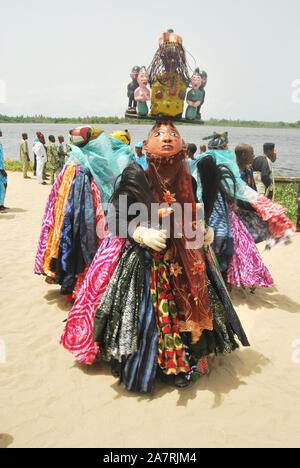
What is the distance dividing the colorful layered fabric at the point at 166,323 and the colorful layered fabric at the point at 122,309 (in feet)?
0.35

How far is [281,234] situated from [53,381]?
7.85 ft

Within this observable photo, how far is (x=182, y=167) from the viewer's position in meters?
2.48

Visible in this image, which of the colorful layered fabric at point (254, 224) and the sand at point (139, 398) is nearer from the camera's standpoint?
the sand at point (139, 398)

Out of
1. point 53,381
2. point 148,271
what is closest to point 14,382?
point 53,381

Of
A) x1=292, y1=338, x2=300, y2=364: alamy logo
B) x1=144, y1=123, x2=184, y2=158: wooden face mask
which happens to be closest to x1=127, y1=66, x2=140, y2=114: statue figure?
x1=144, y1=123, x2=184, y2=158: wooden face mask

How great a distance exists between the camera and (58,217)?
370cm

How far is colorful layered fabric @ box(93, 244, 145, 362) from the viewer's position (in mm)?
2436

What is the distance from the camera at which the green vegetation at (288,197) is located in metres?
8.69

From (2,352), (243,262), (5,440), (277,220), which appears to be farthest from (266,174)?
(5,440)

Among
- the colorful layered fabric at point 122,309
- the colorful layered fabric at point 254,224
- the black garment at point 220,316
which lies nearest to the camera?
the colorful layered fabric at point 122,309

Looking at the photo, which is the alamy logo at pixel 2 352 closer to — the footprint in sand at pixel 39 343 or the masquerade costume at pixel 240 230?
the footprint in sand at pixel 39 343

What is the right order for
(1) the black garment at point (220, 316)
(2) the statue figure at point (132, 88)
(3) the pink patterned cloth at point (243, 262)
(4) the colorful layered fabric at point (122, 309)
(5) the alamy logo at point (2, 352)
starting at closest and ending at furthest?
(4) the colorful layered fabric at point (122, 309), (2) the statue figure at point (132, 88), (1) the black garment at point (220, 316), (5) the alamy logo at point (2, 352), (3) the pink patterned cloth at point (243, 262)

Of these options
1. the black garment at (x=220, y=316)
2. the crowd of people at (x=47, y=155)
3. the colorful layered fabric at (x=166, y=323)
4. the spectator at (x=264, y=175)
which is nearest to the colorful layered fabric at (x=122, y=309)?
the colorful layered fabric at (x=166, y=323)

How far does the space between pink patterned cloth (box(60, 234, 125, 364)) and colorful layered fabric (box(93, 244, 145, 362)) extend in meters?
0.13
